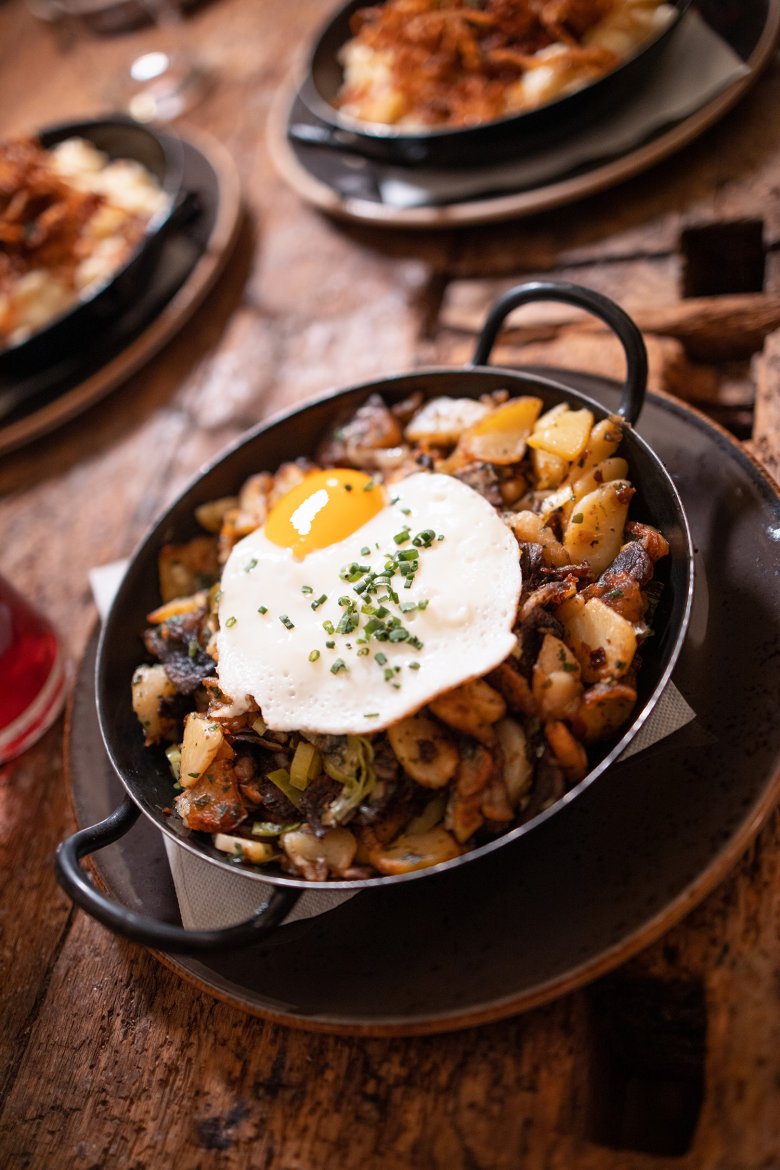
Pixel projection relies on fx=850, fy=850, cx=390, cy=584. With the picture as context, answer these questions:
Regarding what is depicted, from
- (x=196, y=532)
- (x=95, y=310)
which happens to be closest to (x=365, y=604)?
(x=196, y=532)

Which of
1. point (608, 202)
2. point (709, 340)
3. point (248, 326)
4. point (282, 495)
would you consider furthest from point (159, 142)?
point (709, 340)

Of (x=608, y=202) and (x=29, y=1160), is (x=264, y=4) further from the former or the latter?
(x=29, y=1160)

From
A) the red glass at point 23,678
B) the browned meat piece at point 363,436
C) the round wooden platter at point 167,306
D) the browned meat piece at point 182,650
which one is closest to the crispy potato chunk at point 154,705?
the browned meat piece at point 182,650

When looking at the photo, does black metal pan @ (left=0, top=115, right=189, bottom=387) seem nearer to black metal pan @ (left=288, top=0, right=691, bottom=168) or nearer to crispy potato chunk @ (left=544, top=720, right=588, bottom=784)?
black metal pan @ (left=288, top=0, right=691, bottom=168)

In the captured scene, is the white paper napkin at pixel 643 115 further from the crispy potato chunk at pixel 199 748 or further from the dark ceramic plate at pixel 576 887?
the crispy potato chunk at pixel 199 748

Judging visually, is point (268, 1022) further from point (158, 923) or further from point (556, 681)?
point (556, 681)

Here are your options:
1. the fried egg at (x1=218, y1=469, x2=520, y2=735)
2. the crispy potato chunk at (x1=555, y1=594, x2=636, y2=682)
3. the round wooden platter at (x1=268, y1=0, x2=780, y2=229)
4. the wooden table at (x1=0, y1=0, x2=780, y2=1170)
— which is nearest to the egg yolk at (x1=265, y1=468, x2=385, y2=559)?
the fried egg at (x1=218, y1=469, x2=520, y2=735)
